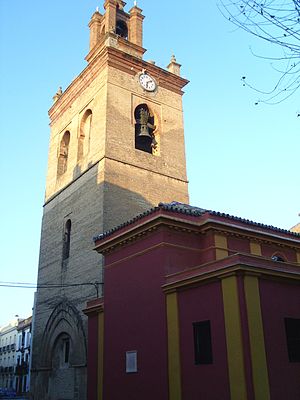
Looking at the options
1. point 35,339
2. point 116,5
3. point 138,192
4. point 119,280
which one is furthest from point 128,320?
point 116,5

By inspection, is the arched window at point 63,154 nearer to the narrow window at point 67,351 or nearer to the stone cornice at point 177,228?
the narrow window at point 67,351

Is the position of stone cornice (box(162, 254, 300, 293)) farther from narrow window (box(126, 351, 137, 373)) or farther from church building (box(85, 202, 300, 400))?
narrow window (box(126, 351, 137, 373))

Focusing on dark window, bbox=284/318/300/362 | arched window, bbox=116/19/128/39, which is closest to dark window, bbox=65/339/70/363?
dark window, bbox=284/318/300/362

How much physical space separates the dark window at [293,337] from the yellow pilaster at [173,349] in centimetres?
229

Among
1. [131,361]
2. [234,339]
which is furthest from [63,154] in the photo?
[234,339]

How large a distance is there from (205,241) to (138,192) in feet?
19.3

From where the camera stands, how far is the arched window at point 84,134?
19.5 metres

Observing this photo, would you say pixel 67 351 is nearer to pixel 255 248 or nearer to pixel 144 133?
pixel 255 248

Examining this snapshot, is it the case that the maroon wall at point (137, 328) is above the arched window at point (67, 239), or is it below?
below

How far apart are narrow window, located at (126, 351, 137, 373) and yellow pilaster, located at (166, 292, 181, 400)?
1.35m

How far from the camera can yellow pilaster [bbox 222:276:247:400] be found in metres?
8.27

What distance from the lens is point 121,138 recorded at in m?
17.8

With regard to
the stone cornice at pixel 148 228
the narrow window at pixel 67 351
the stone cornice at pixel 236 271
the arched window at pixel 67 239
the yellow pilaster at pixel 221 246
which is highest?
the arched window at pixel 67 239

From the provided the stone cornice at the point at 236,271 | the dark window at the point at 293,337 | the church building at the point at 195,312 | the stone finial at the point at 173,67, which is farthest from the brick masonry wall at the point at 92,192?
the dark window at the point at 293,337
